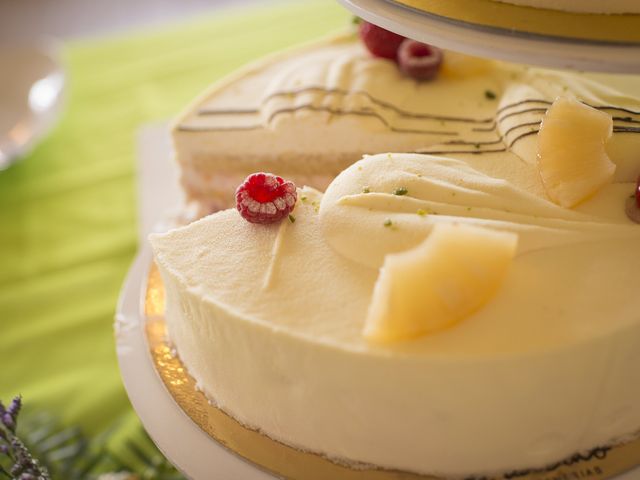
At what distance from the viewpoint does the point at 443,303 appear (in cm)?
123

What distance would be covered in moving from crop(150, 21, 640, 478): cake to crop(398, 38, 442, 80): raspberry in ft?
1.28

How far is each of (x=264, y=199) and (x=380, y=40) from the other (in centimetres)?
83

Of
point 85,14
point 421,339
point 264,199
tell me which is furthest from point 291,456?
point 85,14

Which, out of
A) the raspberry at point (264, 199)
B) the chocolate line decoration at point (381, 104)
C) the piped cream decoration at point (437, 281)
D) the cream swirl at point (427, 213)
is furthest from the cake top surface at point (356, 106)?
the piped cream decoration at point (437, 281)

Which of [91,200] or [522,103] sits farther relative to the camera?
[91,200]

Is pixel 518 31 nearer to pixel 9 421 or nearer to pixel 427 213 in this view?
pixel 427 213

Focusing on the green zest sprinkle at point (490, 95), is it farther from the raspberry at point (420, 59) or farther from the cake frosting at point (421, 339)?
the cake frosting at point (421, 339)

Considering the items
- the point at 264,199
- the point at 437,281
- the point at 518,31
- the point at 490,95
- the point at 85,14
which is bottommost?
the point at 437,281

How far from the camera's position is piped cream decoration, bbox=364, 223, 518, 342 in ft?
3.92

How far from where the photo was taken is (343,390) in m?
1.32

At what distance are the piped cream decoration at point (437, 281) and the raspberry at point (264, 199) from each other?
0.36 metres

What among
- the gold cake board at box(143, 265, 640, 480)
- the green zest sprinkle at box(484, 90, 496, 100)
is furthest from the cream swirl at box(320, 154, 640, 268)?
the green zest sprinkle at box(484, 90, 496, 100)

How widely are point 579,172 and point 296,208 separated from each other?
0.59 m

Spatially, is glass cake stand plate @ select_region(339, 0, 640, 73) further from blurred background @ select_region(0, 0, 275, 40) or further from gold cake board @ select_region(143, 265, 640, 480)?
blurred background @ select_region(0, 0, 275, 40)
